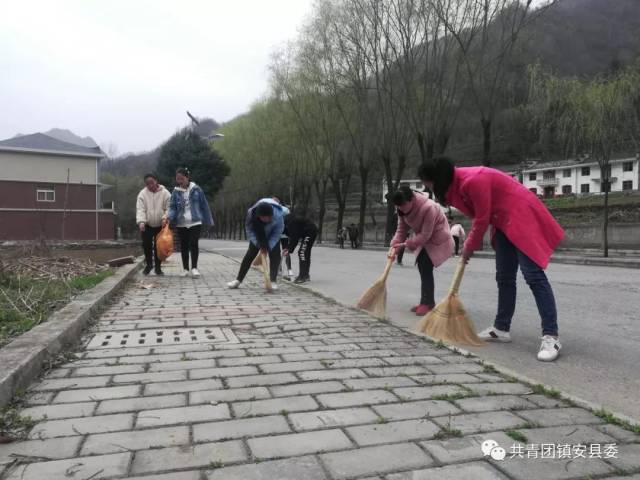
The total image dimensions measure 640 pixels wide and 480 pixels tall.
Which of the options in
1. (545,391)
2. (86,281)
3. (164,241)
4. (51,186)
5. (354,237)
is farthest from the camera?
(354,237)

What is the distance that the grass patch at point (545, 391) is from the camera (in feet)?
9.99

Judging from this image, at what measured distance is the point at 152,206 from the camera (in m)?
9.33

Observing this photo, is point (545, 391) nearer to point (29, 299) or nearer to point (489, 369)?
point (489, 369)

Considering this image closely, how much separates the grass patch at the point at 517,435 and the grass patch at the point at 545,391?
0.65m

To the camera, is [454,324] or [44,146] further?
[44,146]

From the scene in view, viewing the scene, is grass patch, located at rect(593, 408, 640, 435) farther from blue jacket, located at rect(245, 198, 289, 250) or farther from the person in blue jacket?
blue jacket, located at rect(245, 198, 289, 250)

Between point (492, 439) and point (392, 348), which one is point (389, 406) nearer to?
point (492, 439)

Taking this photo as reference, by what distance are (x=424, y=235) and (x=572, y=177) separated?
8032 centimetres

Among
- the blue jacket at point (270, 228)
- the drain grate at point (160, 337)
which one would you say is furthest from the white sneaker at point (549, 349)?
the blue jacket at point (270, 228)

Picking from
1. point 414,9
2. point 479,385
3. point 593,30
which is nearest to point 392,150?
point 414,9

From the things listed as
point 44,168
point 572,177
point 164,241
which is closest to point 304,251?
point 164,241

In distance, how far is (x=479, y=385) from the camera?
3.26m

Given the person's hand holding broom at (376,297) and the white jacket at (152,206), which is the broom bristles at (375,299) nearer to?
the person's hand holding broom at (376,297)

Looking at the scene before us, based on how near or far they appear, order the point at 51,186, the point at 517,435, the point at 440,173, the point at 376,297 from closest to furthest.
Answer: the point at 517,435
the point at 440,173
the point at 376,297
the point at 51,186
